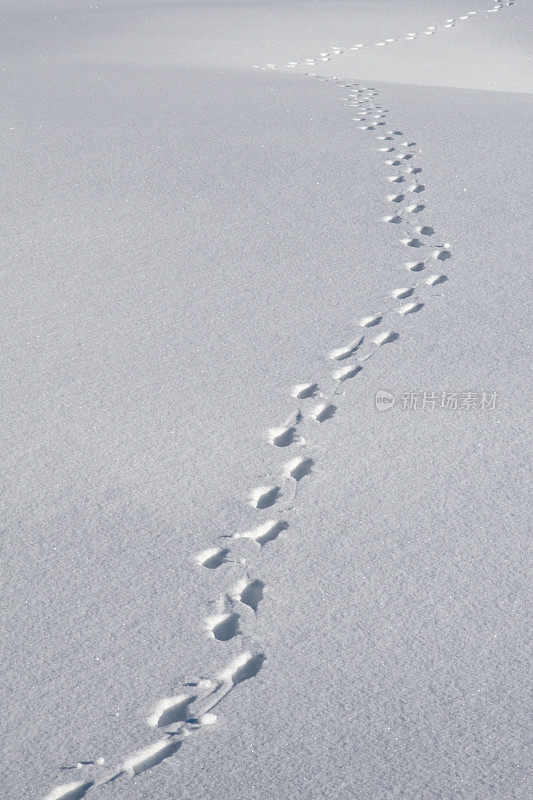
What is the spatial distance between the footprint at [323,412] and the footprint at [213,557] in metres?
0.63

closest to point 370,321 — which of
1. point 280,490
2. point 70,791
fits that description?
point 280,490

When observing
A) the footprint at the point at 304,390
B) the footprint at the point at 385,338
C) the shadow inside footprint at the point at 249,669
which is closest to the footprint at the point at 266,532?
the shadow inside footprint at the point at 249,669

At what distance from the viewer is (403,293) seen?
10.6ft

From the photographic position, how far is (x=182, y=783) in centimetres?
147

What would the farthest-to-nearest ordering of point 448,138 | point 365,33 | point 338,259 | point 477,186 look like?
1. point 365,33
2. point 448,138
3. point 477,186
4. point 338,259

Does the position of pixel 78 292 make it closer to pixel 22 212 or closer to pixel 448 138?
pixel 22 212

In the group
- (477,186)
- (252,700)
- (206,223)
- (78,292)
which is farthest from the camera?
(477,186)

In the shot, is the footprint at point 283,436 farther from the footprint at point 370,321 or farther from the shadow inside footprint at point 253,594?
the footprint at point 370,321

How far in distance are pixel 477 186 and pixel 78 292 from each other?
2.19 m

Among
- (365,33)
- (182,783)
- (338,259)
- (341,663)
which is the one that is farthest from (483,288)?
(365,33)

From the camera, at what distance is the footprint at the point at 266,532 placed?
79.5 inches

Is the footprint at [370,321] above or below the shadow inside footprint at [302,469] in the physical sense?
above

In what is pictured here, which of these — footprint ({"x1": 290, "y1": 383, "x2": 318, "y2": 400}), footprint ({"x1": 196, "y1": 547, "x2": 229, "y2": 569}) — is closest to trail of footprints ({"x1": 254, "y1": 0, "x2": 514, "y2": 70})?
footprint ({"x1": 290, "y1": 383, "x2": 318, "y2": 400})

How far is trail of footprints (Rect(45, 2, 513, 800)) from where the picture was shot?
156 centimetres
